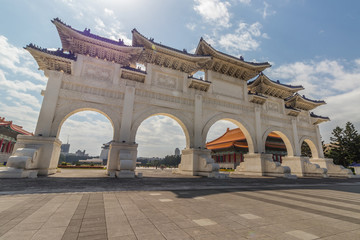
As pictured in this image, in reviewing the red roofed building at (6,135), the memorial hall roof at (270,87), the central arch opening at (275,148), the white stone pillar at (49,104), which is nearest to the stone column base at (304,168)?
the memorial hall roof at (270,87)

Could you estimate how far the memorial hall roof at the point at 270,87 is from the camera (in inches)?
746

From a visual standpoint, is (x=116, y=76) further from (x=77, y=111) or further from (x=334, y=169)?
(x=334, y=169)

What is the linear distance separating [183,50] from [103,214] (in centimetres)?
1437

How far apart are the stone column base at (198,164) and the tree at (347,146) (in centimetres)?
2880

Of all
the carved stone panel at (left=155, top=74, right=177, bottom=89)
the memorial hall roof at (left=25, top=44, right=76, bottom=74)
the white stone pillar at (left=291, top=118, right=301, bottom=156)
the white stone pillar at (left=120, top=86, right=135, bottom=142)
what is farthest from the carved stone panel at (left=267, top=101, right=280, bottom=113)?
the memorial hall roof at (left=25, top=44, right=76, bottom=74)

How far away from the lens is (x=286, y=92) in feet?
67.2

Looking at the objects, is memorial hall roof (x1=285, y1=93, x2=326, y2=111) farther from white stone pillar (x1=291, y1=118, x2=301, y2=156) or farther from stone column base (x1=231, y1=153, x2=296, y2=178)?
stone column base (x1=231, y1=153, x2=296, y2=178)

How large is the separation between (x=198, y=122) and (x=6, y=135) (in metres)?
33.6

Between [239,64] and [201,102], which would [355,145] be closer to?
[239,64]

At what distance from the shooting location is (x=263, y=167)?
54.5ft

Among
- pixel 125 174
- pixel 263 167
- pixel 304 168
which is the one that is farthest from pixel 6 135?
pixel 304 168

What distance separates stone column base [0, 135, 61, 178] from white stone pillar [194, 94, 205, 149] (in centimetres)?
993

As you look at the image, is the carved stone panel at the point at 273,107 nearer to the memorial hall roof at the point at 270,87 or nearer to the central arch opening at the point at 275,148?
the memorial hall roof at the point at 270,87

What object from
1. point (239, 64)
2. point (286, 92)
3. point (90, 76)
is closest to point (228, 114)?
Result: point (239, 64)
